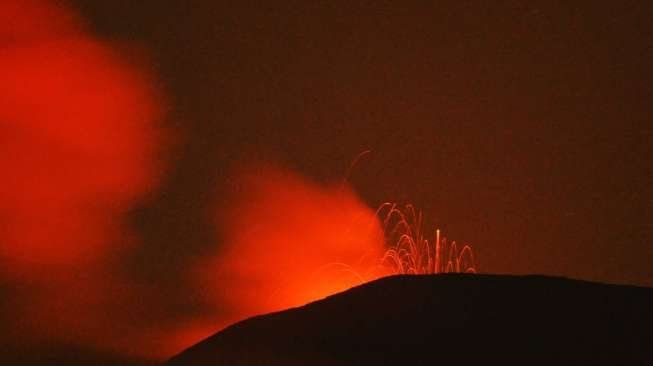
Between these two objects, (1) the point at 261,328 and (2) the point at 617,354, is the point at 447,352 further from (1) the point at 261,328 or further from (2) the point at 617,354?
(1) the point at 261,328

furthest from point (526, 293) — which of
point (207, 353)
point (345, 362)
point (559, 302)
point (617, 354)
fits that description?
point (207, 353)

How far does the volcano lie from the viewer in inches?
255

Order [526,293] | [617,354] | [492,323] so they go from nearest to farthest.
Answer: [617,354] < [492,323] < [526,293]

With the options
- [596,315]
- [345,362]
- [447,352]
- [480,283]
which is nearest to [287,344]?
[345,362]

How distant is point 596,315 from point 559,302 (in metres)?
0.36

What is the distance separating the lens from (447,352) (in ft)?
21.5

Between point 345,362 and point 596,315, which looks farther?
point 596,315

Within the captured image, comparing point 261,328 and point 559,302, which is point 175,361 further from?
point 559,302

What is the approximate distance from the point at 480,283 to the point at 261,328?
1817 millimetres

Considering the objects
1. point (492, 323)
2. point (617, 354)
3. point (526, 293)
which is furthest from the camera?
point (526, 293)

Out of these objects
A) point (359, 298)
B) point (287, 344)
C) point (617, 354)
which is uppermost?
point (359, 298)

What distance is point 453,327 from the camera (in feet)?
23.0

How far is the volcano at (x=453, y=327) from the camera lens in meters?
6.49

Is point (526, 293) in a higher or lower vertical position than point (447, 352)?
higher
